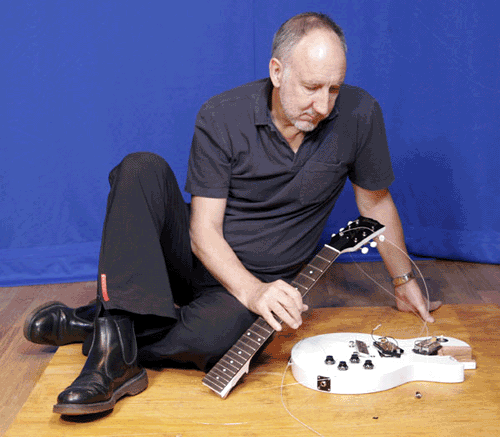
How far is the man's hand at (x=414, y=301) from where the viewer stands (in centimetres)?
198

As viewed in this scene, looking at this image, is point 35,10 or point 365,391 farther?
point 35,10

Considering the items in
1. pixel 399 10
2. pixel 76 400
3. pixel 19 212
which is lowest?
pixel 19 212

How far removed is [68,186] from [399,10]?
4.63ft

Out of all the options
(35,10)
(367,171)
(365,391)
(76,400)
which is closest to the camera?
(76,400)

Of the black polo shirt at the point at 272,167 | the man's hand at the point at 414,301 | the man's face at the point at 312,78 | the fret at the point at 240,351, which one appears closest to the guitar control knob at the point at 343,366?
the fret at the point at 240,351

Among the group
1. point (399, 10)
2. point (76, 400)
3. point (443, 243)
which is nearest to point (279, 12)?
point (399, 10)

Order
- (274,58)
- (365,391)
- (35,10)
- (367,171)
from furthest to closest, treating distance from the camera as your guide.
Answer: (35,10), (367,171), (274,58), (365,391)

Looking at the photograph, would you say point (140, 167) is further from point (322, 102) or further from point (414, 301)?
point (414, 301)

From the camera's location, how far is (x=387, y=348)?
166 cm

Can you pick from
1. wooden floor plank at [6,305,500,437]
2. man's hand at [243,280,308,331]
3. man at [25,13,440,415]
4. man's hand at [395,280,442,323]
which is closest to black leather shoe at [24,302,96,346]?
man at [25,13,440,415]

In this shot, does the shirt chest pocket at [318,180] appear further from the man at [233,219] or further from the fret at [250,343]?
the fret at [250,343]

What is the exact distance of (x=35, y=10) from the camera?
2539 mm

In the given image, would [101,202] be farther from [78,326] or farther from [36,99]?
[78,326]

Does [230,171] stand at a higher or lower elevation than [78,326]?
higher
